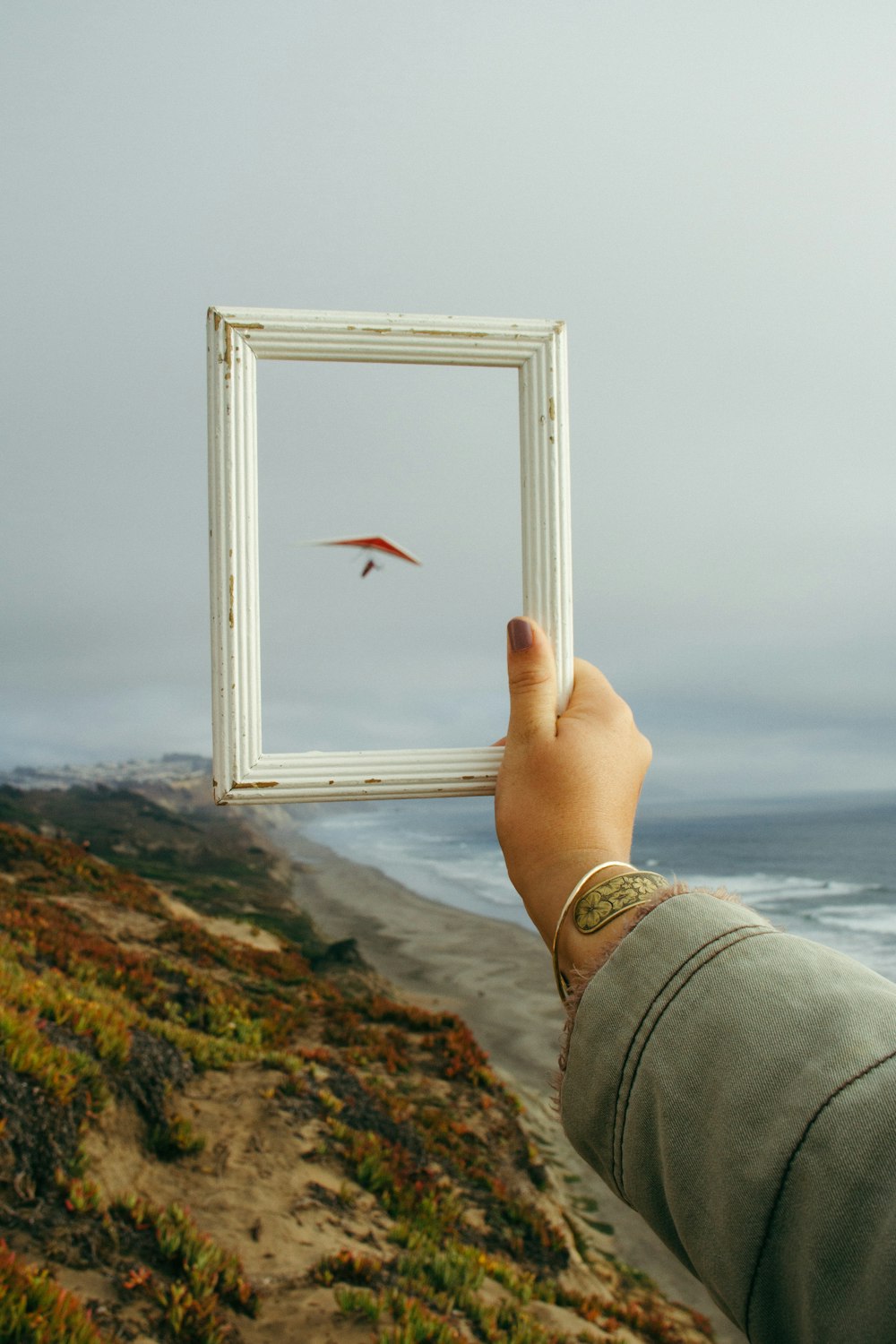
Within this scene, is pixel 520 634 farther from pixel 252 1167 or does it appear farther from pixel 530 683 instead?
pixel 252 1167

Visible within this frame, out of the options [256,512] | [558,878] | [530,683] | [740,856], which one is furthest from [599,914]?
[740,856]

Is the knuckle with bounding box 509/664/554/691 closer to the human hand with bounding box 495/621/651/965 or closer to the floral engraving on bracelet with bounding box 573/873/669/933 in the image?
the human hand with bounding box 495/621/651/965

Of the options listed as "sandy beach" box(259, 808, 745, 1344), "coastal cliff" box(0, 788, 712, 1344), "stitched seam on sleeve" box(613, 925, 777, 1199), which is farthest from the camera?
"sandy beach" box(259, 808, 745, 1344)

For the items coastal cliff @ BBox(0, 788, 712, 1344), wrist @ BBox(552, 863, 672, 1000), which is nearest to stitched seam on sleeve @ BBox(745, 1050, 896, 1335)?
wrist @ BBox(552, 863, 672, 1000)

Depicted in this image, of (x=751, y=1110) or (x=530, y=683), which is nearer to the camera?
(x=751, y=1110)

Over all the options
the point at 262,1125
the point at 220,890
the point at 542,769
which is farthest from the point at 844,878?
the point at 542,769

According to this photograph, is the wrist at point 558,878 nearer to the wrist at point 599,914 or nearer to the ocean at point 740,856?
the wrist at point 599,914

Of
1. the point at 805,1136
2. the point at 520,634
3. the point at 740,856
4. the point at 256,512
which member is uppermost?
the point at 256,512
